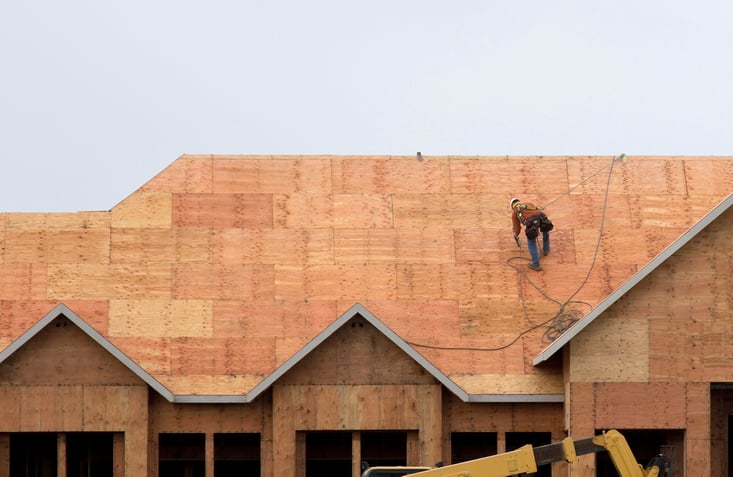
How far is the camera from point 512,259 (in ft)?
136

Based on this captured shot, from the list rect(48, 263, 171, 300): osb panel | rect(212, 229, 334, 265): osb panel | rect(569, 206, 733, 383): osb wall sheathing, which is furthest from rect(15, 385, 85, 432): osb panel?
rect(569, 206, 733, 383): osb wall sheathing

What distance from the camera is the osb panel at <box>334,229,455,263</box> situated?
137 ft

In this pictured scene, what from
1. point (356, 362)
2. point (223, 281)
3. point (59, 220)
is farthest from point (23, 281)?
point (356, 362)

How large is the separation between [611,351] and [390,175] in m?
9.70

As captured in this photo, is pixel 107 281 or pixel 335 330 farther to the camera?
pixel 107 281

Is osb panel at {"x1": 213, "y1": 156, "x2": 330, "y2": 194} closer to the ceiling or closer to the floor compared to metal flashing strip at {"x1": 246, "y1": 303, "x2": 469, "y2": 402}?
closer to the ceiling

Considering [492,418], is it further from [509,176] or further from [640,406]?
[509,176]

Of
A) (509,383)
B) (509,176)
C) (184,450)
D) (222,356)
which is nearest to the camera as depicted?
(509,383)

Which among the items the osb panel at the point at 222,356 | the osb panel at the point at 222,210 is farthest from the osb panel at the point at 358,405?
the osb panel at the point at 222,210

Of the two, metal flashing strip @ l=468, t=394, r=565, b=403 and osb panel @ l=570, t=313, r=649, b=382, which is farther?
metal flashing strip @ l=468, t=394, r=565, b=403

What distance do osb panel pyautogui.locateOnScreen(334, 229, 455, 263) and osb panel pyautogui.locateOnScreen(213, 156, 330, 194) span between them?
2.06 metres

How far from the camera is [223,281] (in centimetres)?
4075

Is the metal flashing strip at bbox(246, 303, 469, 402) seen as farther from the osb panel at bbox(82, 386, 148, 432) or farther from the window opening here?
the window opening

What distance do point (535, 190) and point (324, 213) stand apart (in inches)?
231
